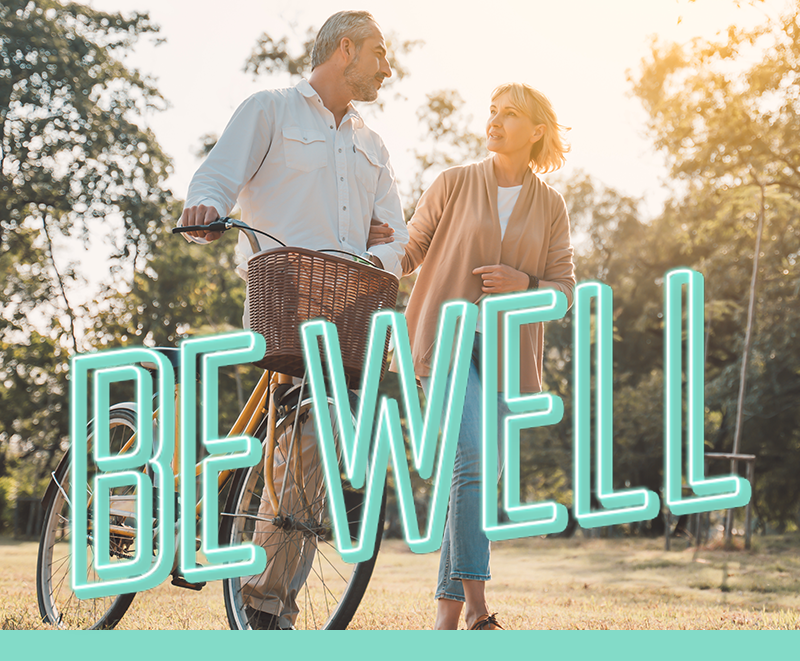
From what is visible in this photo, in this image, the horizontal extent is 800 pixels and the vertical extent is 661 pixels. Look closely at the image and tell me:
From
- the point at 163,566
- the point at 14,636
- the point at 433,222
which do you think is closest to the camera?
the point at 14,636

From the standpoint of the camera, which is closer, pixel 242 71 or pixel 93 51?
pixel 242 71

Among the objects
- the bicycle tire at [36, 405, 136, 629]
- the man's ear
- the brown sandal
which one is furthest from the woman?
the bicycle tire at [36, 405, 136, 629]

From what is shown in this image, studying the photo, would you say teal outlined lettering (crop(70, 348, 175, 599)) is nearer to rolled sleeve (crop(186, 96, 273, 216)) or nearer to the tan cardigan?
rolled sleeve (crop(186, 96, 273, 216))

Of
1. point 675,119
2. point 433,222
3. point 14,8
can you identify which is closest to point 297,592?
point 433,222

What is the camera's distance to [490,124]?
3434mm

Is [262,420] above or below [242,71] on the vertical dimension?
below

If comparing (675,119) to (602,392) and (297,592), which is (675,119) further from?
(297,592)

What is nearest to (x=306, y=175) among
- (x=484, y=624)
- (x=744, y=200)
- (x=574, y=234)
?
(x=484, y=624)

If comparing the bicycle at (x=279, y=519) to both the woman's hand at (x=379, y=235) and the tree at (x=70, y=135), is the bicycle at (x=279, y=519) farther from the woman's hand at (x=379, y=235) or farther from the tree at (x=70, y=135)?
the tree at (x=70, y=135)

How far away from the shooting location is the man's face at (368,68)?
3.20 metres

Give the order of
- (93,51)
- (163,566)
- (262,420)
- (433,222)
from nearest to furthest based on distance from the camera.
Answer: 1. (163,566)
2. (262,420)
3. (433,222)
4. (93,51)

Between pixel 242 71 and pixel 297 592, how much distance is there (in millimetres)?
15869

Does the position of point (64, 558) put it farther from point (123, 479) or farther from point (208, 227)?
point (208, 227)

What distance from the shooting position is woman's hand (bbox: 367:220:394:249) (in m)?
3.29
